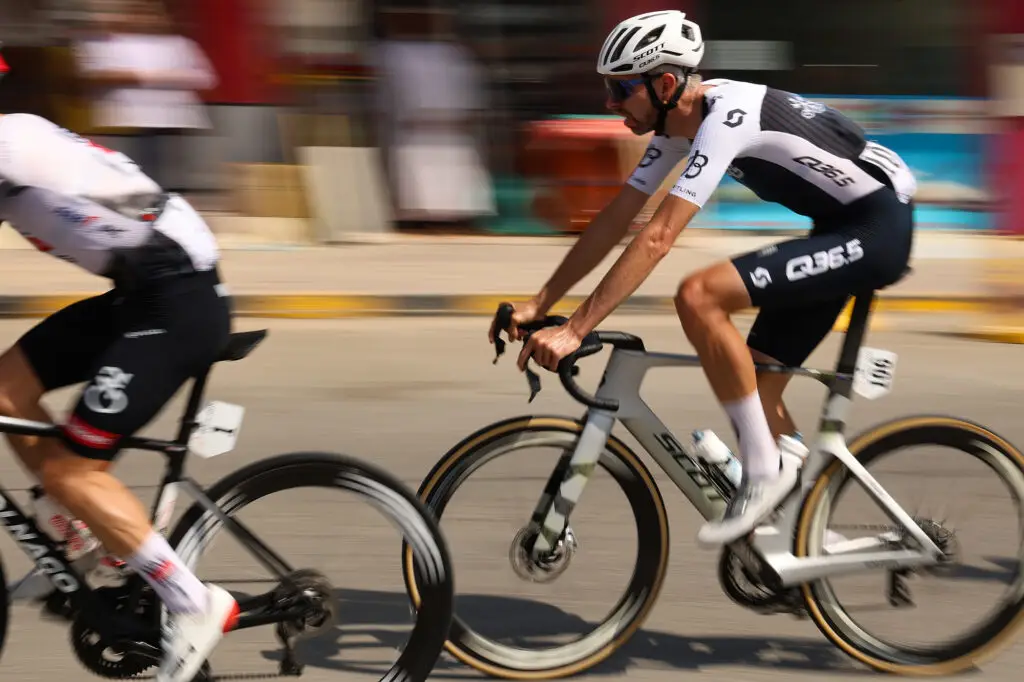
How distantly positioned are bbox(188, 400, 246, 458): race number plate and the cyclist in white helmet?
797mm

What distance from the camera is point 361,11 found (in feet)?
42.1

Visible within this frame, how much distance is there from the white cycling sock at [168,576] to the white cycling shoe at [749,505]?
4.66 feet

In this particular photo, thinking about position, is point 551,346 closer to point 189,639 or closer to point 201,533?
point 201,533

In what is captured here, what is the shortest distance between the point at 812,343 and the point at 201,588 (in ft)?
6.15

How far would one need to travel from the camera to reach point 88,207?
3.27m

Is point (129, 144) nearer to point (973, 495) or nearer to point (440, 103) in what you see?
point (440, 103)

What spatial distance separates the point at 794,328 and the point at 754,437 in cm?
39

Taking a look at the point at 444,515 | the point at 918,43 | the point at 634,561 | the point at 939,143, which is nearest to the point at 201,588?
the point at 444,515

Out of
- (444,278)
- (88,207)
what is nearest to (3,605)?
(88,207)

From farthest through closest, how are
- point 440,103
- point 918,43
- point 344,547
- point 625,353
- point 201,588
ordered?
1. point 918,43
2. point 440,103
3. point 625,353
4. point 344,547
5. point 201,588

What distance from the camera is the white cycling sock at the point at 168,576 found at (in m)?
3.46

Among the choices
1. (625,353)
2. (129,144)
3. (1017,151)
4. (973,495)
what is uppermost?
(625,353)

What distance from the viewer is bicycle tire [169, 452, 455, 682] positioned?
356 cm

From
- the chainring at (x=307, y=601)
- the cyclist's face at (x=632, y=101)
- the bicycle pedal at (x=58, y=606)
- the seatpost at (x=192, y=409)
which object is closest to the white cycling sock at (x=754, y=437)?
the cyclist's face at (x=632, y=101)
